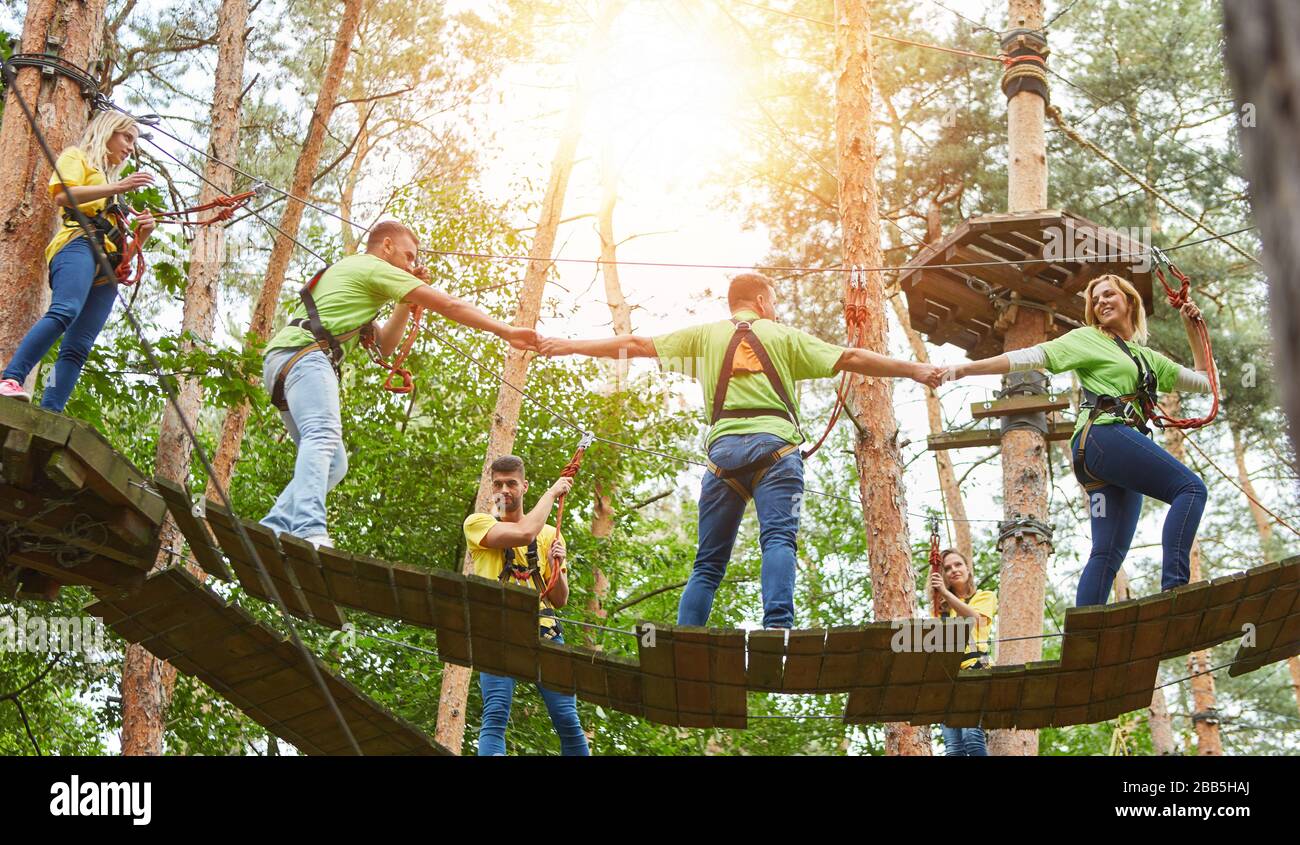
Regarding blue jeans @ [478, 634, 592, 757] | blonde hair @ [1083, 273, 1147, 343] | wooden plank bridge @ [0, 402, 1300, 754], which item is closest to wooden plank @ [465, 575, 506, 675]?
wooden plank bridge @ [0, 402, 1300, 754]

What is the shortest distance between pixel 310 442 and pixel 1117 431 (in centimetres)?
387

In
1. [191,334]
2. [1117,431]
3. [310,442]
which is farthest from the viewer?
[191,334]

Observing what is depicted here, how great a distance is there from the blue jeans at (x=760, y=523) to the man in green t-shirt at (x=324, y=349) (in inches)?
45.4

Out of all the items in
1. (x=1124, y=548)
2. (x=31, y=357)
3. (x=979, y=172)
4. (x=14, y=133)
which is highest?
(x=979, y=172)

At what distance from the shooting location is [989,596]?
790cm

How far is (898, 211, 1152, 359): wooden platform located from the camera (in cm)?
978

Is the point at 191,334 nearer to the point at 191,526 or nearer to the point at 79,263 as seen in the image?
the point at 79,263

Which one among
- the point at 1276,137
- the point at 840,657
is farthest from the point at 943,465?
the point at 1276,137

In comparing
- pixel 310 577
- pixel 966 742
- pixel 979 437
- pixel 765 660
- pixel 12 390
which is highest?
pixel 979 437

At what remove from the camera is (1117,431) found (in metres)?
6.51

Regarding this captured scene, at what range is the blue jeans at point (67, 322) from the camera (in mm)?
6328
